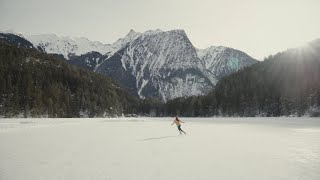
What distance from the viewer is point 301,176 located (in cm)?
1302

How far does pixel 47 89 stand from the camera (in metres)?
125

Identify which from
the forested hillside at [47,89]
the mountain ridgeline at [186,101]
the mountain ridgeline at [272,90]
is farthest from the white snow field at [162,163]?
the forested hillside at [47,89]

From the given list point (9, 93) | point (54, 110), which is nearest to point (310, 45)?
point (54, 110)

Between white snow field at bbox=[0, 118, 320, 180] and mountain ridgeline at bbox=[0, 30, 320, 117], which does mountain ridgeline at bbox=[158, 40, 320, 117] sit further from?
white snow field at bbox=[0, 118, 320, 180]

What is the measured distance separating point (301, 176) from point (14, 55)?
468ft

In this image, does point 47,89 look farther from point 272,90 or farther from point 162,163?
point 162,163

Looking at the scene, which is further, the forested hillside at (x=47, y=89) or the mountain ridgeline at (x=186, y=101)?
the forested hillside at (x=47, y=89)

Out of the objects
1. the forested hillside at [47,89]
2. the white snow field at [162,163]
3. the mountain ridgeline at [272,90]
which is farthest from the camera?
the forested hillside at [47,89]

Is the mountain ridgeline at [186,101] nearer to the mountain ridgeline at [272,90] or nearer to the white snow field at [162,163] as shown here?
the mountain ridgeline at [272,90]

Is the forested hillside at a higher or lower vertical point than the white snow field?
higher

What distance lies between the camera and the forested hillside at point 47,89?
350ft

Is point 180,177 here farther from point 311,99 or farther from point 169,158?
→ point 311,99

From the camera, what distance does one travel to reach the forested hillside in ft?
350

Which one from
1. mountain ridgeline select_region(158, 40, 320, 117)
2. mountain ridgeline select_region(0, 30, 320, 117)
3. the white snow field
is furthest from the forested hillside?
the white snow field
